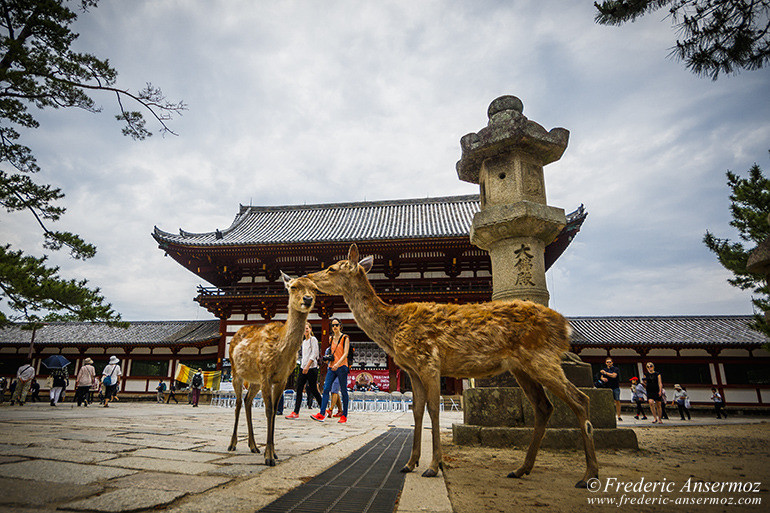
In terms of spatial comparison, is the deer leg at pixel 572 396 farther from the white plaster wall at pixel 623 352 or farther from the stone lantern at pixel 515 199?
the white plaster wall at pixel 623 352

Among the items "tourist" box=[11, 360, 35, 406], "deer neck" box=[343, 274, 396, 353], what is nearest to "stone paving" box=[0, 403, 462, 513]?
"deer neck" box=[343, 274, 396, 353]

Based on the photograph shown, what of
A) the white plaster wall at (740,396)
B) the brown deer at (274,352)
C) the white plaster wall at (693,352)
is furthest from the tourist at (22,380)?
the white plaster wall at (740,396)

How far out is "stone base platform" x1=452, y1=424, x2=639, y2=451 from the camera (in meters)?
4.19

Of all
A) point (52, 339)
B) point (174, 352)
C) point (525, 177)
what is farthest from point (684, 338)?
point (52, 339)

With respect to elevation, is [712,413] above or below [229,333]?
below

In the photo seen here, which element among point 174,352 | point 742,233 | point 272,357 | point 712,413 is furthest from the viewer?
point 174,352

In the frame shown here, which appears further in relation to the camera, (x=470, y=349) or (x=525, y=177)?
(x=525, y=177)

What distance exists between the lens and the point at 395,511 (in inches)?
76.0

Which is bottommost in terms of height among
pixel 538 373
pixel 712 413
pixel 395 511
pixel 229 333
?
pixel 712 413

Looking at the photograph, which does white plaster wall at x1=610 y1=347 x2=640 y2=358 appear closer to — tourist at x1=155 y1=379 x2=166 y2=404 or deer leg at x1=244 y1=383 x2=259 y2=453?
deer leg at x1=244 y1=383 x2=259 y2=453

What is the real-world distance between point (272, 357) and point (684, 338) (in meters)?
22.2

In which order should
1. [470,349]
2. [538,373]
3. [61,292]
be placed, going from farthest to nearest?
[61,292] → [470,349] → [538,373]

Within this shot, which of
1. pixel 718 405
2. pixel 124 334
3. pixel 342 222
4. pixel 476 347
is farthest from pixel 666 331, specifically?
pixel 124 334

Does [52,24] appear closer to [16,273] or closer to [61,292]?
[16,273]
